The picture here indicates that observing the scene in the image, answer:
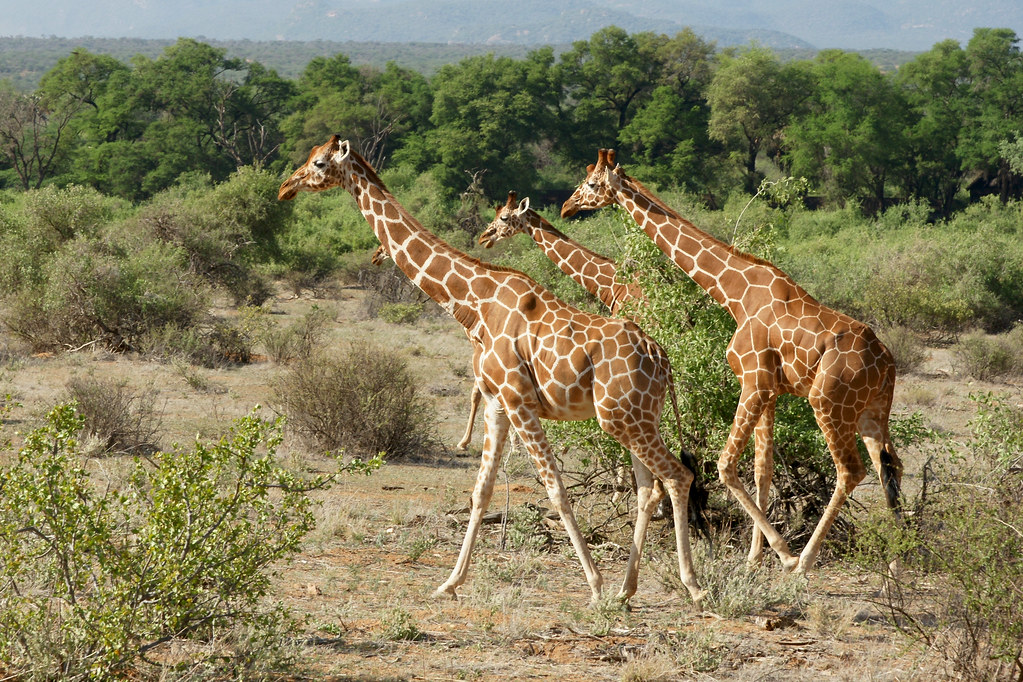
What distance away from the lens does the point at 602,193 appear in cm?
778

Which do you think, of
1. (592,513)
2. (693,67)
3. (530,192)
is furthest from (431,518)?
(693,67)

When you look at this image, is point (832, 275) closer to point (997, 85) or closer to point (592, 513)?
point (592, 513)

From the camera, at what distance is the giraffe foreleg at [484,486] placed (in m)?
6.48

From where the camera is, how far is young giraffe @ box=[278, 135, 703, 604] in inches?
243

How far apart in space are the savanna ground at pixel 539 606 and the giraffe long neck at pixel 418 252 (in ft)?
6.13

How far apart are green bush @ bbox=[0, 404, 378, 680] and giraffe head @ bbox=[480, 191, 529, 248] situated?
4.47m

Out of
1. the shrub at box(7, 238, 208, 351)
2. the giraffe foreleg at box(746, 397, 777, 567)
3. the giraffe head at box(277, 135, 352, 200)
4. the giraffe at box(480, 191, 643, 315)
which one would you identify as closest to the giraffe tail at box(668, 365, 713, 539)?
the giraffe foreleg at box(746, 397, 777, 567)

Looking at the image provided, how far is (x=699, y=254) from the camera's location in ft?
23.6

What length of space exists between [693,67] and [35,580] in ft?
195

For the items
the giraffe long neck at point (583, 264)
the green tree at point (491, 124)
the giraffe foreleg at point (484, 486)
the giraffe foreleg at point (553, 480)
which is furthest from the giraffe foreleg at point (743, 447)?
the green tree at point (491, 124)

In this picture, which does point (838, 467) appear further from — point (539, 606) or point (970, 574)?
point (539, 606)

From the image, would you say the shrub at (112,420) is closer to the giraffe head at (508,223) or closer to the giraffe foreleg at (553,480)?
the giraffe head at (508,223)

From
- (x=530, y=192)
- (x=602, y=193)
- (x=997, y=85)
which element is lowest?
(x=530, y=192)

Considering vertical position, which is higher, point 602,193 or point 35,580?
point 602,193
